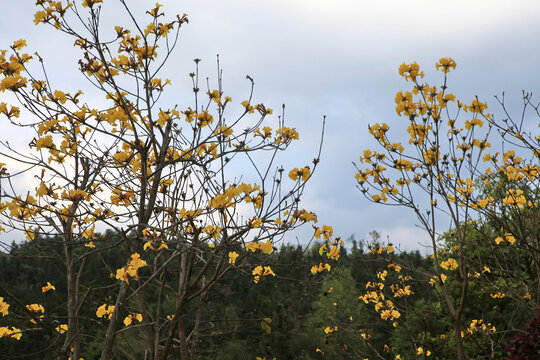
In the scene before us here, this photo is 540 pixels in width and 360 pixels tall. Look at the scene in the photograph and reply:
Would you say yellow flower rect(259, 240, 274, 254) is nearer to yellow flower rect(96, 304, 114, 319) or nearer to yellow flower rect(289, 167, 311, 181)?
yellow flower rect(289, 167, 311, 181)

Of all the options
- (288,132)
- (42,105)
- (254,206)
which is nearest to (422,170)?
(288,132)

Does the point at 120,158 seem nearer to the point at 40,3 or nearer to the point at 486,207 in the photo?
the point at 40,3

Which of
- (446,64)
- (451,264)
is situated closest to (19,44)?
(446,64)

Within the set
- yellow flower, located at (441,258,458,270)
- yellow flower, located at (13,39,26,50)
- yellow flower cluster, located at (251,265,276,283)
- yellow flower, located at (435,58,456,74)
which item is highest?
yellow flower, located at (435,58,456,74)

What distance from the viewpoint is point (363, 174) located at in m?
5.47

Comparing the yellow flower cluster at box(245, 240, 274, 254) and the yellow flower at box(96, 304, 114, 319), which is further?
the yellow flower at box(96, 304, 114, 319)

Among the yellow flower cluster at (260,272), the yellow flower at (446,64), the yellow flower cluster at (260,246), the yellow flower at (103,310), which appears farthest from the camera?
the yellow flower at (446,64)

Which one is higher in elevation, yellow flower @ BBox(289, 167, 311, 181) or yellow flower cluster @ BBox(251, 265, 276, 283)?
yellow flower @ BBox(289, 167, 311, 181)

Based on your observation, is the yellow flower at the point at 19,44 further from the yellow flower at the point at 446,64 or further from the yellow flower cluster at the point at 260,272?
the yellow flower at the point at 446,64

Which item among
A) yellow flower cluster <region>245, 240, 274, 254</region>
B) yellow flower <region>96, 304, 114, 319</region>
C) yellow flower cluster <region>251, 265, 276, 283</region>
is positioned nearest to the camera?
yellow flower cluster <region>245, 240, 274, 254</region>

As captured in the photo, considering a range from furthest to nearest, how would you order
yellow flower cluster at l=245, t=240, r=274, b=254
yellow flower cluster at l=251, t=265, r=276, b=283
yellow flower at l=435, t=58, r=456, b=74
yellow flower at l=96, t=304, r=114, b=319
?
1. yellow flower at l=435, t=58, r=456, b=74
2. yellow flower at l=96, t=304, r=114, b=319
3. yellow flower cluster at l=251, t=265, r=276, b=283
4. yellow flower cluster at l=245, t=240, r=274, b=254

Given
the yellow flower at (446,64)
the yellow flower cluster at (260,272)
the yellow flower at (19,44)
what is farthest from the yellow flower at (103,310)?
the yellow flower at (446,64)

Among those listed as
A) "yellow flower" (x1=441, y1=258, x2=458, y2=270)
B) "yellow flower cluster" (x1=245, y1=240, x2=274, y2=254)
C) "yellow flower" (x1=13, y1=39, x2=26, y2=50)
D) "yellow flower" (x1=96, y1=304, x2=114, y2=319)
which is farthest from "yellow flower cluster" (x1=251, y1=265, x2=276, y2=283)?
"yellow flower" (x1=441, y1=258, x2=458, y2=270)

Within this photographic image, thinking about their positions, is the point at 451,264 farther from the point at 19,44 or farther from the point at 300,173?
the point at 19,44
